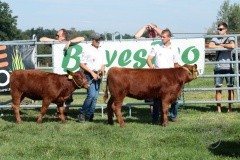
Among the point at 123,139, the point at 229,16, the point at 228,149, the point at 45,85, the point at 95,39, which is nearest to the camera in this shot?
the point at 228,149

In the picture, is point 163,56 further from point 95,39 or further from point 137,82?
point 95,39

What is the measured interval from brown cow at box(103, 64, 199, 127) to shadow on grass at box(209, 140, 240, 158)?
2.06 m

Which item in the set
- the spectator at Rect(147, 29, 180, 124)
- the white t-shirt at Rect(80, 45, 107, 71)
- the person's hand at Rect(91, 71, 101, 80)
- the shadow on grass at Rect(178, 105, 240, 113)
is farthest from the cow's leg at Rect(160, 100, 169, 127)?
the shadow on grass at Rect(178, 105, 240, 113)

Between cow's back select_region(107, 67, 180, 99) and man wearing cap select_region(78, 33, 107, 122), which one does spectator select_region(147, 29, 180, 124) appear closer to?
cow's back select_region(107, 67, 180, 99)

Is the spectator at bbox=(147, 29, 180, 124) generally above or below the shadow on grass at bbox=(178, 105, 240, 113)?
above

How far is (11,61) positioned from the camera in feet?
35.5

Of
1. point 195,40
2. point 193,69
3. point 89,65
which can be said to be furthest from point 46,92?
point 195,40

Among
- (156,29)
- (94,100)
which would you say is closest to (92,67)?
(94,100)

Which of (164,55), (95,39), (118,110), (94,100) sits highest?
(95,39)

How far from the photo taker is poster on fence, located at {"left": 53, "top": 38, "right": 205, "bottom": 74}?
10.8 m

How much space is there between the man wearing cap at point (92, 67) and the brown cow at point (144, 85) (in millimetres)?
674

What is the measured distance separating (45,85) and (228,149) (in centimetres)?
415

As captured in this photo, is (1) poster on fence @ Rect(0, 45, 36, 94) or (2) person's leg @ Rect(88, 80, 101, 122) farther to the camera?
(1) poster on fence @ Rect(0, 45, 36, 94)

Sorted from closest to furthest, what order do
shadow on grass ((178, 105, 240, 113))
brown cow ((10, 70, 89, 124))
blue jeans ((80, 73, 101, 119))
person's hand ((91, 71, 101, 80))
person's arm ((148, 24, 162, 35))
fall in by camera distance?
brown cow ((10, 70, 89, 124)) → person's hand ((91, 71, 101, 80)) → blue jeans ((80, 73, 101, 119)) → person's arm ((148, 24, 162, 35)) → shadow on grass ((178, 105, 240, 113))
